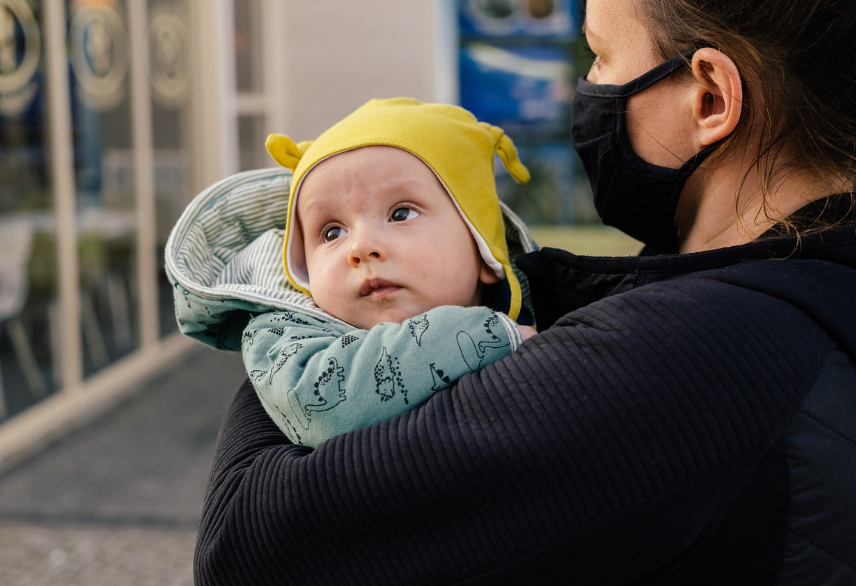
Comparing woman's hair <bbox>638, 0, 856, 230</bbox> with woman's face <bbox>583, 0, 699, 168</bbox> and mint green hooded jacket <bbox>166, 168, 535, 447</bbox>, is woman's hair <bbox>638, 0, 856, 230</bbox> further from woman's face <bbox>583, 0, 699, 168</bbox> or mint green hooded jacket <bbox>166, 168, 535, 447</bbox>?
mint green hooded jacket <bbox>166, 168, 535, 447</bbox>

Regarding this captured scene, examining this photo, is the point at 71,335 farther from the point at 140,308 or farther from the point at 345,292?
the point at 345,292

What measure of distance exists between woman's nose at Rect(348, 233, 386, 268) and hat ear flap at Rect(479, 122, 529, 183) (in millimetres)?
395

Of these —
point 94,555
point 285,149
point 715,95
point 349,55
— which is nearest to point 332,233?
point 285,149

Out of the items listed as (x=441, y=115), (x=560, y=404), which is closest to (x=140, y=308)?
(x=441, y=115)

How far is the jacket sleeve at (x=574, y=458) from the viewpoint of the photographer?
3.08 ft

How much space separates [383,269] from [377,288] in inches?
1.4

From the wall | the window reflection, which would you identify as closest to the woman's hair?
the window reflection

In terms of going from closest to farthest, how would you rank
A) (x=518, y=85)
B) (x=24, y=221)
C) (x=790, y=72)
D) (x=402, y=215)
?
(x=790, y=72) < (x=402, y=215) < (x=24, y=221) < (x=518, y=85)

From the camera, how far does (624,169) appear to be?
1.40 meters

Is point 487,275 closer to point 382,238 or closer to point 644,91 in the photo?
point 382,238

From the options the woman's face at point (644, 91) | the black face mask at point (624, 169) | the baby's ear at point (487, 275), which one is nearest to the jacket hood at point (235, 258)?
the baby's ear at point (487, 275)

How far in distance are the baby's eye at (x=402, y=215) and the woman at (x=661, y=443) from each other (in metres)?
0.41

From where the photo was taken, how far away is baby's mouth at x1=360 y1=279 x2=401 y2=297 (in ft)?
4.45

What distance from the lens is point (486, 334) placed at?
116 centimetres
